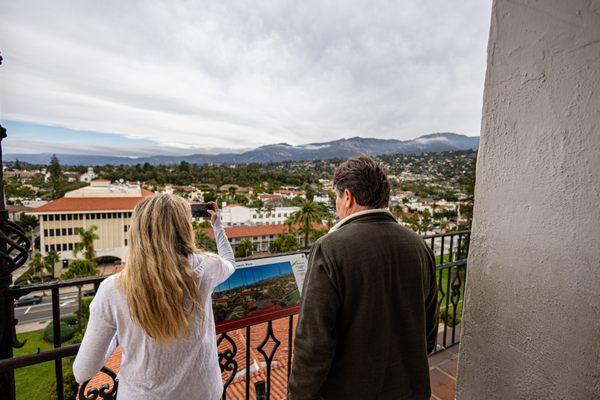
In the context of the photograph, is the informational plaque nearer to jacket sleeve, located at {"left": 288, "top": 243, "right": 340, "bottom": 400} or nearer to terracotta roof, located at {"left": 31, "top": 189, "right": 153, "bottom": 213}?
jacket sleeve, located at {"left": 288, "top": 243, "right": 340, "bottom": 400}

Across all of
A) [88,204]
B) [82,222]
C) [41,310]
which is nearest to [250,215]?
[88,204]

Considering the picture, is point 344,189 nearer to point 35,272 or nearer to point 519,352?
point 519,352

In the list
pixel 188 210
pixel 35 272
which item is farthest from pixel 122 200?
pixel 188 210

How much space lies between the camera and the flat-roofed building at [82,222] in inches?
1532

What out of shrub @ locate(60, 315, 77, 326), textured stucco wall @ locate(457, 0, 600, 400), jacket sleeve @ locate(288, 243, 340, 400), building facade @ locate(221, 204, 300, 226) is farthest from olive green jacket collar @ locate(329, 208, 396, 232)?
building facade @ locate(221, 204, 300, 226)

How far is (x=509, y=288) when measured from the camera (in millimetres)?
1580

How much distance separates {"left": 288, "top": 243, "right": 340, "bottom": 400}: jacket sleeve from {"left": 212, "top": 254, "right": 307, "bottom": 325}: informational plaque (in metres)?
0.51

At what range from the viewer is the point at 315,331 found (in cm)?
123

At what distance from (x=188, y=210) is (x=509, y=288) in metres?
1.63

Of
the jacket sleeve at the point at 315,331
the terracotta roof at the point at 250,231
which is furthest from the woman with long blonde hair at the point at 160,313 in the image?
the terracotta roof at the point at 250,231

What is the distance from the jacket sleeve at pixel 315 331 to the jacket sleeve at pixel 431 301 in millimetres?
534

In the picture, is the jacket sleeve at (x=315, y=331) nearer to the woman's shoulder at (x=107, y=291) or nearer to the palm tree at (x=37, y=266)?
the woman's shoulder at (x=107, y=291)

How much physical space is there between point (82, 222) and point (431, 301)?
4820cm

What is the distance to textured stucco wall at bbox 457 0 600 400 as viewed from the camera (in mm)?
1275
